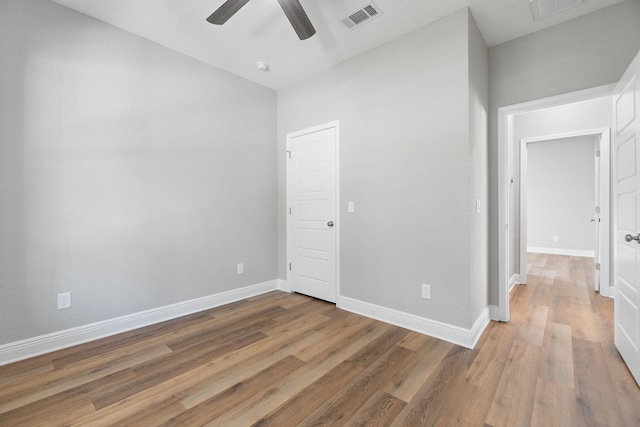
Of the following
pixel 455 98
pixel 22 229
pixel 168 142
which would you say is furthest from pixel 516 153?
pixel 22 229

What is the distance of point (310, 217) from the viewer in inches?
141

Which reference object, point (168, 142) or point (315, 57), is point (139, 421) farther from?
point (315, 57)

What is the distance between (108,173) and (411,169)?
278 cm

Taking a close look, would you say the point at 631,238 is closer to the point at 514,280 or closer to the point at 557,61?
the point at 557,61

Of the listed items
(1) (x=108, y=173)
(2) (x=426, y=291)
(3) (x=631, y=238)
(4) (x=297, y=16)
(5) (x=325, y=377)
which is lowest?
(5) (x=325, y=377)

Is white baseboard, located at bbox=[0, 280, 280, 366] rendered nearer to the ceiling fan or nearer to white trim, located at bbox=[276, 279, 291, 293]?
white trim, located at bbox=[276, 279, 291, 293]

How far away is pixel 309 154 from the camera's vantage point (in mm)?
3572

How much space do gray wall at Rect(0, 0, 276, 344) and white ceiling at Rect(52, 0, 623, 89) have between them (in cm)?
24

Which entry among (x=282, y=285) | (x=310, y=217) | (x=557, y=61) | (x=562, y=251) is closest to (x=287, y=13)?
(x=310, y=217)

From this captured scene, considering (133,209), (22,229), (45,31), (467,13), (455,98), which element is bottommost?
(22,229)

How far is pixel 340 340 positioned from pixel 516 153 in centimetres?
386

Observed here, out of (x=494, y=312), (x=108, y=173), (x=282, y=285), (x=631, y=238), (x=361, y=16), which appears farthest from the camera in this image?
(x=282, y=285)

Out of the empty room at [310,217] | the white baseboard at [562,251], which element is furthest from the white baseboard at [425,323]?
the white baseboard at [562,251]

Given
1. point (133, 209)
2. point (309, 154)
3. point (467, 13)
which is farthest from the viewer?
point (309, 154)
